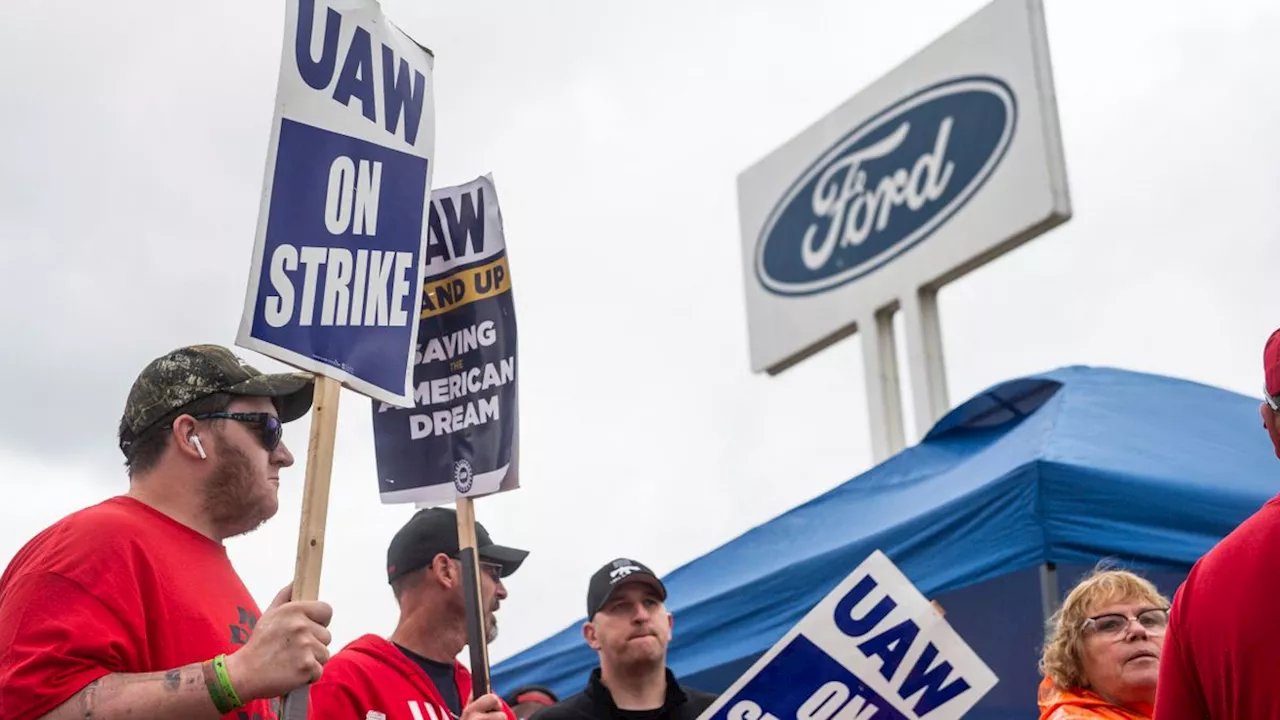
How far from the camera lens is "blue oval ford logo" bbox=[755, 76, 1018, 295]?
943 centimetres

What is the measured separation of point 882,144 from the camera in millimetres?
10312

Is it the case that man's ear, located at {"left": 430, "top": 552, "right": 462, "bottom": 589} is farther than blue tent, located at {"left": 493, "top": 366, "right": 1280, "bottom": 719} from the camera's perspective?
No

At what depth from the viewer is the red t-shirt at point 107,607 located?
234 centimetres

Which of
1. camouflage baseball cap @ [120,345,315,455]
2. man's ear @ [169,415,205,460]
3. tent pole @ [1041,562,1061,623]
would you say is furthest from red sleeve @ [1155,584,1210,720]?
tent pole @ [1041,562,1061,623]

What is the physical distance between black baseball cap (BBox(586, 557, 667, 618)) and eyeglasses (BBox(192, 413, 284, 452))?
178 cm

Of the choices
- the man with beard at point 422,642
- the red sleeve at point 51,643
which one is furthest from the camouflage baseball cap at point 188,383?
the man with beard at point 422,642

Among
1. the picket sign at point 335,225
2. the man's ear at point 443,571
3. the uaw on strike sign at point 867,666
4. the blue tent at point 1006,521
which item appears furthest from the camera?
the blue tent at point 1006,521

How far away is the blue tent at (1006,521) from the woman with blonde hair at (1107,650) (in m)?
1.47

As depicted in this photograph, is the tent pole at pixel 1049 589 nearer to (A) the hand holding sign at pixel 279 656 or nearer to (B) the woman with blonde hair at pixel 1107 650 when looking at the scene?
(B) the woman with blonde hair at pixel 1107 650

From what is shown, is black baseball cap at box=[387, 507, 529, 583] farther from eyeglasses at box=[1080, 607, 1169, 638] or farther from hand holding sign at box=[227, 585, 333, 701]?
hand holding sign at box=[227, 585, 333, 701]

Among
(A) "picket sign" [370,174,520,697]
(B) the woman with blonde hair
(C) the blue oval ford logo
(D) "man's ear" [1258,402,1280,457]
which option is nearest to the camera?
(D) "man's ear" [1258,402,1280,457]

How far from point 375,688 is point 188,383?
1166 mm

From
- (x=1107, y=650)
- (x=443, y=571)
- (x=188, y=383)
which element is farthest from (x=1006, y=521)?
(x=188, y=383)

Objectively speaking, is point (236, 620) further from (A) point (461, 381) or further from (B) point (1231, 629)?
(B) point (1231, 629)
